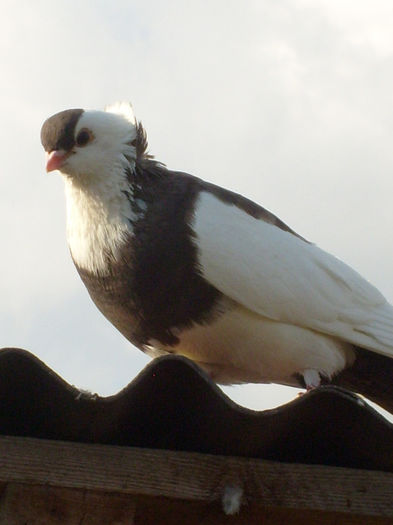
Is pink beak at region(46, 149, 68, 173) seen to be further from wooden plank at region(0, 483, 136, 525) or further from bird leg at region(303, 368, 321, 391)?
wooden plank at region(0, 483, 136, 525)

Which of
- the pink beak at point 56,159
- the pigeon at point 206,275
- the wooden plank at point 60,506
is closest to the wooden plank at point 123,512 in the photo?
the wooden plank at point 60,506

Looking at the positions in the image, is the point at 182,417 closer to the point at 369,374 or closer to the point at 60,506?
the point at 60,506

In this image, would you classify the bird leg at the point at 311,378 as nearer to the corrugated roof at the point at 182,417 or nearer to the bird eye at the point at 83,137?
the corrugated roof at the point at 182,417

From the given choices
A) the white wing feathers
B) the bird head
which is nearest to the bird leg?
the white wing feathers

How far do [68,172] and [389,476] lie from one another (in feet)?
7.43

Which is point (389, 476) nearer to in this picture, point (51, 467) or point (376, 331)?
point (51, 467)

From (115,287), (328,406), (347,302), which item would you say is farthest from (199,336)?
(328,406)

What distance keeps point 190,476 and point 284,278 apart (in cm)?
174

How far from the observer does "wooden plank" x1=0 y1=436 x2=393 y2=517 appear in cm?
294

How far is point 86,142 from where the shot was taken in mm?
4891

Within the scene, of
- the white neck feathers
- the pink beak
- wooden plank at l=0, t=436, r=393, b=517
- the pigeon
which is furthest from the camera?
the pink beak

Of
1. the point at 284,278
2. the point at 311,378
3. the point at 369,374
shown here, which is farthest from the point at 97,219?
the point at 369,374

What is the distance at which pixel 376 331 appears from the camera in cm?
477

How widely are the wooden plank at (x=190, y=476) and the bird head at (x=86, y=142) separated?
79.9 inches
